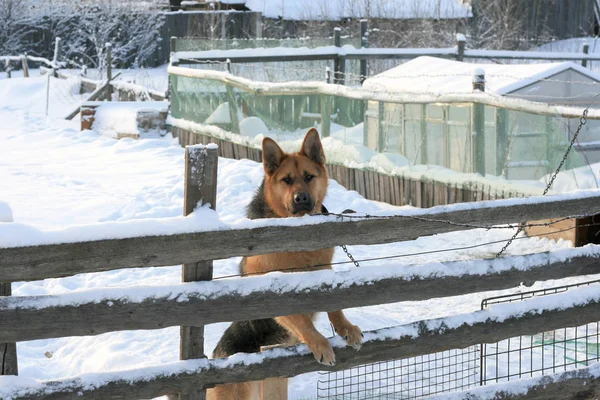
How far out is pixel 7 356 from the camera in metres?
3.52

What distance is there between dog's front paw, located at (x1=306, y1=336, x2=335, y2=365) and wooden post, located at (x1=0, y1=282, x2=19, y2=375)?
1345mm

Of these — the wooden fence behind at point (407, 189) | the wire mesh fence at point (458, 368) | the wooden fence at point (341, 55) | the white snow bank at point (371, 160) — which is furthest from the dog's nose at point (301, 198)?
the wooden fence at point (341, 55)

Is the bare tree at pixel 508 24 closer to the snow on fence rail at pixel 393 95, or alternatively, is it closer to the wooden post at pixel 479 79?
the snow on fence rail at pixel 393 95

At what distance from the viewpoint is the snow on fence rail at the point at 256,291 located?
3428 millimetres

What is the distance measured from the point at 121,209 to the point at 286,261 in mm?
6527

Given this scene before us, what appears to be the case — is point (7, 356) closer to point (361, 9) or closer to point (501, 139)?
point (501, 139)

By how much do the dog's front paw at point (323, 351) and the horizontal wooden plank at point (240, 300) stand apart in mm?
162

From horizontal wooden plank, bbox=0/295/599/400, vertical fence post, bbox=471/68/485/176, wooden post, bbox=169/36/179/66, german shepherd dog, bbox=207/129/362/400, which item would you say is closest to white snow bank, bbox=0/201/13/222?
horizontal wooden plank, bbox=0/295/599/400

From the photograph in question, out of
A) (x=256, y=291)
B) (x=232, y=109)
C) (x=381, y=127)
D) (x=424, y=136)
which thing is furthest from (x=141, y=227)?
(x=232, y=109)

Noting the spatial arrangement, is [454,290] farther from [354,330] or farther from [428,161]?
[428,161]

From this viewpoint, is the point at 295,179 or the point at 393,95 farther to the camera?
the point at 393,95

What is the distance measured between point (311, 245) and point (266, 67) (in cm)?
1578

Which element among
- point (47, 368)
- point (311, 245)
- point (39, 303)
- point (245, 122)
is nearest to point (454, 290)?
point (311, 245)

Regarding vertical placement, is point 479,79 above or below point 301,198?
above
